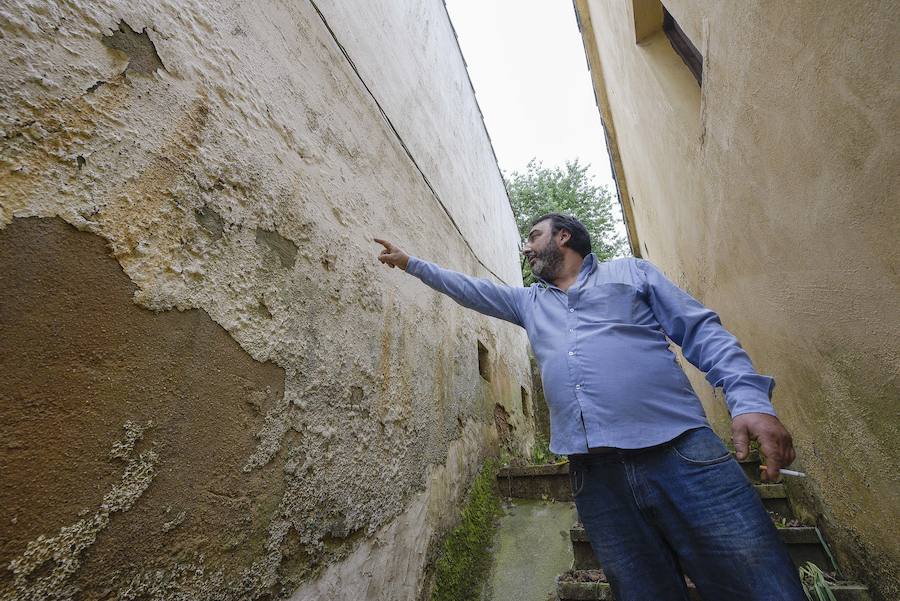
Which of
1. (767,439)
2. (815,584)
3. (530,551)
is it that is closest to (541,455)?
(530,551)

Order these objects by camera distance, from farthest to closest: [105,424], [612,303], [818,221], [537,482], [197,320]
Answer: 1. [537,482]
2. [612,303]
3. [818,221]
4. [197,320]
5. [105,424]

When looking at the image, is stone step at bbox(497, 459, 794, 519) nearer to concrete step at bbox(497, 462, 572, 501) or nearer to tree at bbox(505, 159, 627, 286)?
concrete step at bbox(497, 462, 572, 501)

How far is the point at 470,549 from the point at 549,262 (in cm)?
174

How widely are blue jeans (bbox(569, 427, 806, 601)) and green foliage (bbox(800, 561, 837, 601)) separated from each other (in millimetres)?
587

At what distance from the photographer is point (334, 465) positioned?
1.35m

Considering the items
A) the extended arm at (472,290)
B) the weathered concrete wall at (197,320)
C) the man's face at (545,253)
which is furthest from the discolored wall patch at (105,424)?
the man's face at (545,253)

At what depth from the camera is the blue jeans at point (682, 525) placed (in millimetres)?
1005

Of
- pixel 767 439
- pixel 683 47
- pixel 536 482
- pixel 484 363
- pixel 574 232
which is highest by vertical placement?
pixel 683 47

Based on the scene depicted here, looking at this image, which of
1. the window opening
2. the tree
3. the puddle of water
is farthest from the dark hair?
the tree

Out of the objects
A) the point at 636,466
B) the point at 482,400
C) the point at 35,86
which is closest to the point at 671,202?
the point at 482,400

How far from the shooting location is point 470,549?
2.36m

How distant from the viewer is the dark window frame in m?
2.59

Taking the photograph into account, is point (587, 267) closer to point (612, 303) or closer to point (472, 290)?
point (612, 303)

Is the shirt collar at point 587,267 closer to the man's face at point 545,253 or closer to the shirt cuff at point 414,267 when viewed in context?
the man's face at point 545,253
